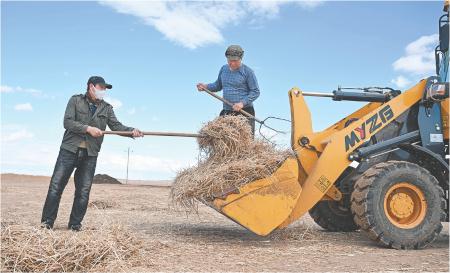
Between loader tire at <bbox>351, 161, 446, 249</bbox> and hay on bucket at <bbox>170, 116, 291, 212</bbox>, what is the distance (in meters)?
1.13

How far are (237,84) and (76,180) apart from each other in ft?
8.76

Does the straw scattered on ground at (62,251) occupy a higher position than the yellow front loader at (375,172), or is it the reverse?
the yellow front loader at (375,172)

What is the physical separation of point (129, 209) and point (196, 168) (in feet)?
16.0

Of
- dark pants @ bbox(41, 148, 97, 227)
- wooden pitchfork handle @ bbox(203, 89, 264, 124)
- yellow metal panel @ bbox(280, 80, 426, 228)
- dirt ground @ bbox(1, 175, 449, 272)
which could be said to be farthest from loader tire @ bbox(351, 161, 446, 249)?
dark pants @ bbox(41, 148, 97, 227)

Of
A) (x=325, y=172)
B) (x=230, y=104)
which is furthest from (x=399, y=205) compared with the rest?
(x=230, y=104)

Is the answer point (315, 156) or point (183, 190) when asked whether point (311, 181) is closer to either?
point (315, 156)

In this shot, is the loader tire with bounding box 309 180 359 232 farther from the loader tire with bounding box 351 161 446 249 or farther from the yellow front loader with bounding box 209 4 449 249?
the loader tire with bounding box 351 161 446 249

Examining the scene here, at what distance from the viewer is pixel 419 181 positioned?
6668 mm

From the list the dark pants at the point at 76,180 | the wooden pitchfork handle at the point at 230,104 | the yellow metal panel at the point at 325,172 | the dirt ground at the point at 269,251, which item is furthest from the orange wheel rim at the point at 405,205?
the dark pants at the point at 76,180

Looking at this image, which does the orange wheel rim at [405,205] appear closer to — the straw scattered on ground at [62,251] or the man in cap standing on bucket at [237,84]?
the man in cap standing on bucket at [237,84]

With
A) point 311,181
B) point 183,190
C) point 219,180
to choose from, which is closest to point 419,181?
point 311,181

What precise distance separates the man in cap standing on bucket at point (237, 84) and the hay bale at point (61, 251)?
293 cm

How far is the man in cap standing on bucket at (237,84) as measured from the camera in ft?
24.7

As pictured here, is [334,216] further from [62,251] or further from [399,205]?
[62,251]
